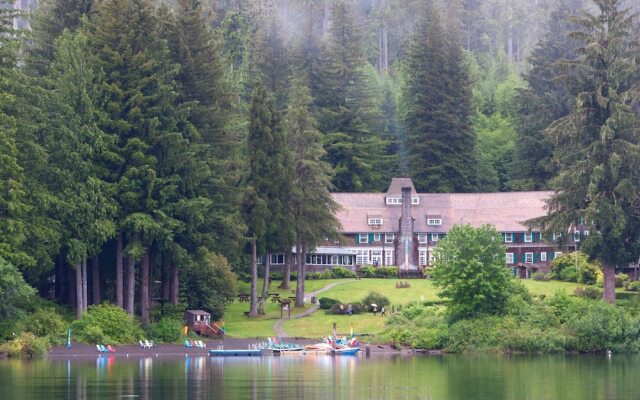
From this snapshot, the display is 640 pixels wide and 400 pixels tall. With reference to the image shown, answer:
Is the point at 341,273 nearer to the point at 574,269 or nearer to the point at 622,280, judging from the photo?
the point at 574,269

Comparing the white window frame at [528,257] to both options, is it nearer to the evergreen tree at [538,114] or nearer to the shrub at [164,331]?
the evergreen tree at [538,114]

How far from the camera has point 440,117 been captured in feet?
433

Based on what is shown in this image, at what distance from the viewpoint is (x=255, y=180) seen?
94.2 m

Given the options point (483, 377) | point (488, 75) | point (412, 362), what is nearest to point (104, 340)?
point (412, 362)

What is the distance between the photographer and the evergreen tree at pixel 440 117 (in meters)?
132

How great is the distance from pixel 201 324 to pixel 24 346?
47.2 feet

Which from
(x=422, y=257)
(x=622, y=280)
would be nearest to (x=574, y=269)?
(x=622, y=280)

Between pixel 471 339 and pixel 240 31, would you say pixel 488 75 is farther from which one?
pixel 471 339

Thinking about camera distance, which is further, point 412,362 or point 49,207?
point 49,207

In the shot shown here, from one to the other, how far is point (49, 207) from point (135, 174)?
6374mm

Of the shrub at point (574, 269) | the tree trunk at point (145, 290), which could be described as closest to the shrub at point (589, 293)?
the shrub at point (574, 269)

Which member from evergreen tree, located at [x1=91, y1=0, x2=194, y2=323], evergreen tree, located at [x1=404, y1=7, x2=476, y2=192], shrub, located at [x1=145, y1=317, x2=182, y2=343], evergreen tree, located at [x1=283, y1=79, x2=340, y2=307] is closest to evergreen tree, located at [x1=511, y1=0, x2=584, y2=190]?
evergreen tree, located at [x1=404, y1=7, x2=476, y2=192]

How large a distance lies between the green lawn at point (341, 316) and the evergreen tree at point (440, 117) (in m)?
21.5

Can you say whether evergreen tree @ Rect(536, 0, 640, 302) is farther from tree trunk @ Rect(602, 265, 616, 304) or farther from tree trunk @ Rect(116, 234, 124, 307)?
tree trunk @ Rect(116, 234, 124, 307)
